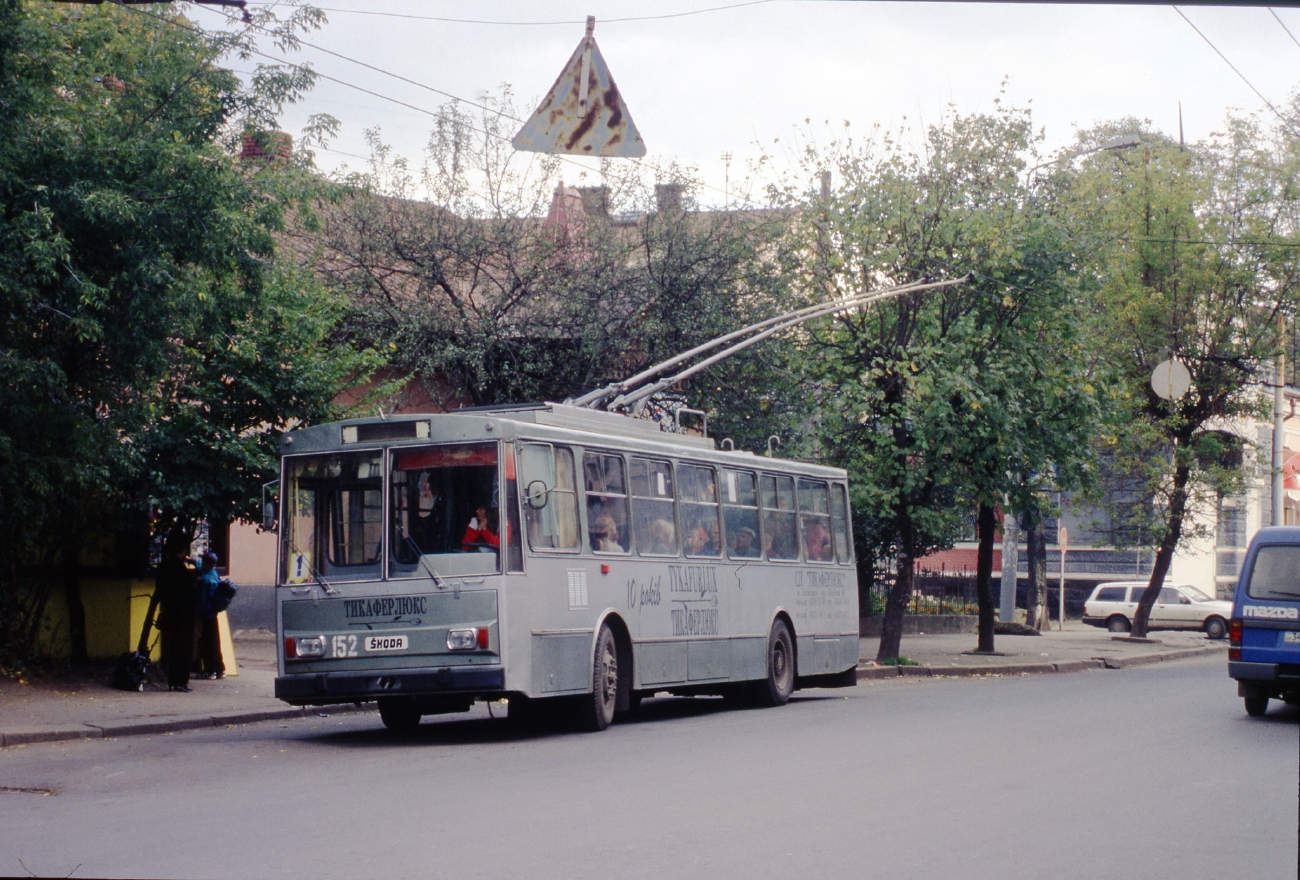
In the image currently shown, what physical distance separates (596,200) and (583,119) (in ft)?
43.3

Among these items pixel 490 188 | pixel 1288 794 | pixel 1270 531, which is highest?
pixel 490 188

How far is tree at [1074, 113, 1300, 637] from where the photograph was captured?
113 feet

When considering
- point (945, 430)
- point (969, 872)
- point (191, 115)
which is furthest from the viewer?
point (945, 430)

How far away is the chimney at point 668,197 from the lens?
24.7 metres

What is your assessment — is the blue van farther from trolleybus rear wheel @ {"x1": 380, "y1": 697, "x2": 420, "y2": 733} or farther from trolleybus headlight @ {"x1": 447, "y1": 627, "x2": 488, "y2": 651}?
trolleybus rear wheel @ {"x1": 380, "y1": 697, "x2": 420, "y2": 733}

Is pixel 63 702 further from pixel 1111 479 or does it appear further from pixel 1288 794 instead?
pixel 1111 479

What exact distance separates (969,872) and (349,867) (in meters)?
2.98

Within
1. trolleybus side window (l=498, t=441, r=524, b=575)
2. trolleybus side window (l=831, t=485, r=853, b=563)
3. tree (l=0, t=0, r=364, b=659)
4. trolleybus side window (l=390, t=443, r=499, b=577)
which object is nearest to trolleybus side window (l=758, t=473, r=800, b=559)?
trolleybus side window (l=831, t=485, r=853, b=563)

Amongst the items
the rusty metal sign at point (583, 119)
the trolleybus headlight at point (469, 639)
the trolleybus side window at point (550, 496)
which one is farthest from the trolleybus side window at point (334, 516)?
the rusty metal sign at point (583, 119)

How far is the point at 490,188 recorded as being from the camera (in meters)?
24.8

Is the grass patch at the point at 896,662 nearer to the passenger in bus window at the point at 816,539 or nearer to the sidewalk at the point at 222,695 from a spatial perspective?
the sidewalk at the point at 222,695

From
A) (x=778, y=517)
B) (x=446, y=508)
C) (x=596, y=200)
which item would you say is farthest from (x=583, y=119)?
(x=596, y=200)

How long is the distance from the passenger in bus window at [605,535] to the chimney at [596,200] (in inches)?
430

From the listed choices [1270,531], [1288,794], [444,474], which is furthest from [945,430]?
[1288,794]
